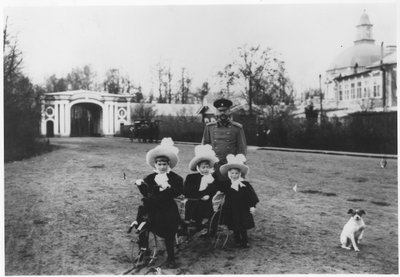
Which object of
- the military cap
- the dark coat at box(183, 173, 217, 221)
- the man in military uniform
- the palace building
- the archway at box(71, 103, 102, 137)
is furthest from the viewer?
the palace building

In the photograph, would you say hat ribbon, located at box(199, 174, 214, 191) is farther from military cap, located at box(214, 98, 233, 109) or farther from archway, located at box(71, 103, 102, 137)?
archway, located at box(71, 103, 102, 137)

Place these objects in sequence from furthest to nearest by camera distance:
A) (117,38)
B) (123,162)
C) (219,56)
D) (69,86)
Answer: (123,162) < (69,86) < (219,56) < (117,38)

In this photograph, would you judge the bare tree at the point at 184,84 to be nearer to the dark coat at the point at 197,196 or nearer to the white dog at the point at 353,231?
the dark coat at the point at 197,196

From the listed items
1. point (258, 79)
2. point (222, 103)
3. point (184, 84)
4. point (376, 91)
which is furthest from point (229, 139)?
point (376, 91)

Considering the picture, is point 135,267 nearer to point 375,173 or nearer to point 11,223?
point 11,223

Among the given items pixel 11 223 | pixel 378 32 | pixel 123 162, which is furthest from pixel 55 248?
pixel 123 162

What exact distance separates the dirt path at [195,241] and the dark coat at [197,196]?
292mm

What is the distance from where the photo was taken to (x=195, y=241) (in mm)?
4469

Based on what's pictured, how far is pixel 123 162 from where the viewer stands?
11.1 meters

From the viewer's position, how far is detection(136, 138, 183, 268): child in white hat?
3.84 metres

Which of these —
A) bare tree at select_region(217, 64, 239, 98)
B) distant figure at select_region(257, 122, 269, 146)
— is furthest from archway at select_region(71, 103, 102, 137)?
distant figure at select_region(257, 122, 269, 146)

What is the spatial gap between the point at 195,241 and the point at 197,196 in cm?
48

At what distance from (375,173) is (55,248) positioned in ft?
24.5

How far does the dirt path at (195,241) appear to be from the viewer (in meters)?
3.95
